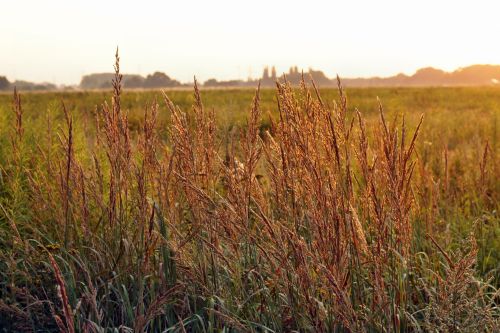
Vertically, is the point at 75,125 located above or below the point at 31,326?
above

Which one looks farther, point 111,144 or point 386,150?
point 111,144

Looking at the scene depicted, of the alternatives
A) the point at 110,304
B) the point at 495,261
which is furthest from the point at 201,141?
the point at 495,261

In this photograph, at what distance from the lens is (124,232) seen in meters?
2.96

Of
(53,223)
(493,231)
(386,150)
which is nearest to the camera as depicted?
(386,150)

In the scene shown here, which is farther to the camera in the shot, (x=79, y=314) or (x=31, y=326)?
(x=31, y=326)

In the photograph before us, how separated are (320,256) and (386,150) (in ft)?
1.40

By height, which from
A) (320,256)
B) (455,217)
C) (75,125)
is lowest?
(455,217)

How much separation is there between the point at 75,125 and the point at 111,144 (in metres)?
2.16

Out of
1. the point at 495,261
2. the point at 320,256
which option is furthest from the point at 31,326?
the point at 495,261

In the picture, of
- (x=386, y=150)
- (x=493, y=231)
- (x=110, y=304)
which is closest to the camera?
(x=386, y=150)

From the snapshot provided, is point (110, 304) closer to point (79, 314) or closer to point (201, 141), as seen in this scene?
point (79, 314)

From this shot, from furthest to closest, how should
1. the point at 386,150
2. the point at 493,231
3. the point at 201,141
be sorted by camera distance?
the point at 493,231
the point at 201,141
the point at 386,150

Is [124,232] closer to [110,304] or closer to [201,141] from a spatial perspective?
[110,304]

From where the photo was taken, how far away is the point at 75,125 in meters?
4.77
